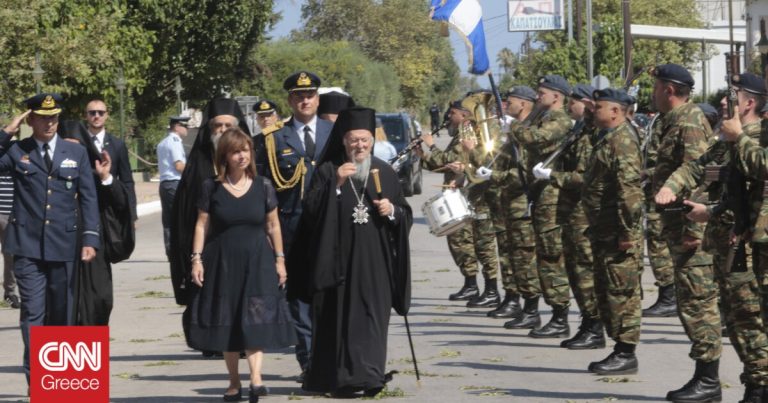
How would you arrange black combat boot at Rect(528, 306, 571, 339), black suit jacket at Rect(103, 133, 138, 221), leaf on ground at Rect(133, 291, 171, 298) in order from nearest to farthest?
black suit jacket at Rect(103, 133, 138, 221), black combat boot at Rect(528, 306, 571, 339), leaf on ground at Rect(133, 291, 171, 298)

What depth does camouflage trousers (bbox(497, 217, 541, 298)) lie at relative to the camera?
1338 cm

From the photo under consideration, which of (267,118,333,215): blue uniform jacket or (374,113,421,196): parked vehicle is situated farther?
(374,113,421,196): parked vehicle

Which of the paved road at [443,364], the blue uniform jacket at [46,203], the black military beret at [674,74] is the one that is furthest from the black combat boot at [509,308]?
the blue uniform jacket at [46,203]

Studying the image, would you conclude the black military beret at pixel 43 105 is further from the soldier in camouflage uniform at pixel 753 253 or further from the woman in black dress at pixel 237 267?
the soldier in camouflage uniform at pixel 753 253

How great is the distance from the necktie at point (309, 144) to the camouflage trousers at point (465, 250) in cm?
506

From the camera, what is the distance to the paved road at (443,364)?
9.83 m

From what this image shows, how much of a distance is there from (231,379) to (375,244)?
1246 millimetres

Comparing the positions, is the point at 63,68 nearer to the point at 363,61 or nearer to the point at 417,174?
the point at 417,174

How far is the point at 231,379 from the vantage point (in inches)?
375

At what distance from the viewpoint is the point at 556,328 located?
500 inches

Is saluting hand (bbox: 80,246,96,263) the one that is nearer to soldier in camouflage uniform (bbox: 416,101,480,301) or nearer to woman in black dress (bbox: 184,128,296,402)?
woman in black dress (bbox: 184,128,296,402)

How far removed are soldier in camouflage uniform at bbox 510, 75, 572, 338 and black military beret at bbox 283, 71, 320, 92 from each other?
2.53m

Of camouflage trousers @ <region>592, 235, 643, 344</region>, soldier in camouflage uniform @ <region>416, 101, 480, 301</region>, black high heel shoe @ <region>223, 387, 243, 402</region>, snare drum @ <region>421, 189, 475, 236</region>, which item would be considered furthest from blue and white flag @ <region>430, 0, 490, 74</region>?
black high heel shoe @ <region>223, 387, 243, 402</region>

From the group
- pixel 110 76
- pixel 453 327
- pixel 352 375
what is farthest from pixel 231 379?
pixel 110 76
